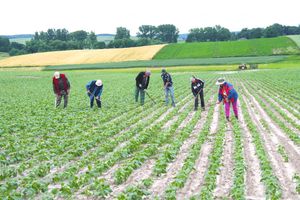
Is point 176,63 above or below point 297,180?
below

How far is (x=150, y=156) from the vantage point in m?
10.8

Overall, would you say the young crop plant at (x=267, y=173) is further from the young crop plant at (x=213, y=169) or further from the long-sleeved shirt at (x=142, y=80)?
the long-sleeved shirt at (x=142, y=80)

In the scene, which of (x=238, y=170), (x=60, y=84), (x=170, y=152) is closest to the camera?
(x=238, y=170)

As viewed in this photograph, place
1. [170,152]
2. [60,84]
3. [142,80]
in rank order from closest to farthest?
[170,152]
[60,84]
[142,80]

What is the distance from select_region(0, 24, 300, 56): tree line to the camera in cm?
13200

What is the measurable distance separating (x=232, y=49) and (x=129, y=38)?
156ft

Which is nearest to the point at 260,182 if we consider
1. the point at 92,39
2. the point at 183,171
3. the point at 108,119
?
the point at 183,171

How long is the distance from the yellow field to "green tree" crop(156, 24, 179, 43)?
6137 cm

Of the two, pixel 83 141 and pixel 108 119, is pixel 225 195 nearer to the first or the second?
pixel 83 141

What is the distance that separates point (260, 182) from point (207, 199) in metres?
1.77

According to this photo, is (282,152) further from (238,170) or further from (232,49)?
(232,49)

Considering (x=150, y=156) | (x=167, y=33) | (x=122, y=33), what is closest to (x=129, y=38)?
(x=122, y=33)

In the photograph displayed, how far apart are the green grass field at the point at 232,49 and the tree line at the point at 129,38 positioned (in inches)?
1084

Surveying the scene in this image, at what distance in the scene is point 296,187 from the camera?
314 inches
